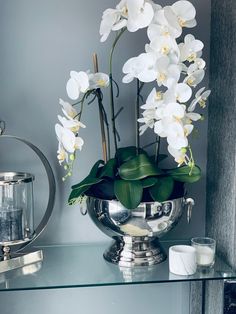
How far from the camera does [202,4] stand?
977 mm

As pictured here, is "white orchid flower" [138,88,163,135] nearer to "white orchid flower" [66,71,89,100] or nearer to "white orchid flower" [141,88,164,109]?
"white orchid flower" [141,88,164,109]

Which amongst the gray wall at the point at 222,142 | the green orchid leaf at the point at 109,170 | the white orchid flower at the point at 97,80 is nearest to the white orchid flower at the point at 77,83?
the white orchid flower at the point at 97,80

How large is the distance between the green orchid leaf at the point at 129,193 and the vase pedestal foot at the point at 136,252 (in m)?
0.10

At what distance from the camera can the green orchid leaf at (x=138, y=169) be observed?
2.68ft

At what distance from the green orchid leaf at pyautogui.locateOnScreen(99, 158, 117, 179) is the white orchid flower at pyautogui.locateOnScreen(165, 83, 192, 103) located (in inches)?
6.2

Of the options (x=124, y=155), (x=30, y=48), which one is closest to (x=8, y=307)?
(x=124, y=155)

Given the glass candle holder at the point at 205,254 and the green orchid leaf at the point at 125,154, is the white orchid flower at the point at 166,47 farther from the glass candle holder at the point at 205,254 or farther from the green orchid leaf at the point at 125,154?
the glass candle holder at the point at 205,254

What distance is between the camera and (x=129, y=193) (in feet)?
2.64

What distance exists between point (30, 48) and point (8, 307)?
51 centimetres

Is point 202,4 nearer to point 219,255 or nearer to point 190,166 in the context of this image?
point 190,166

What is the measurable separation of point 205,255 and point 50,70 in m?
0.44

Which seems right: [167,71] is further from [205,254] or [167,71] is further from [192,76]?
[205,254]

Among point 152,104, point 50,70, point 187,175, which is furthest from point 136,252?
point 50,70

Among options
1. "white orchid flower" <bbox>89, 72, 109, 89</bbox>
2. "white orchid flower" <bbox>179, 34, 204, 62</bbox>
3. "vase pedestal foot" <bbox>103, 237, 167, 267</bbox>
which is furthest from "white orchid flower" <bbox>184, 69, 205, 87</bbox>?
"vase pedestal foot" <bbox>103, 237, 167, 267</bbox>
